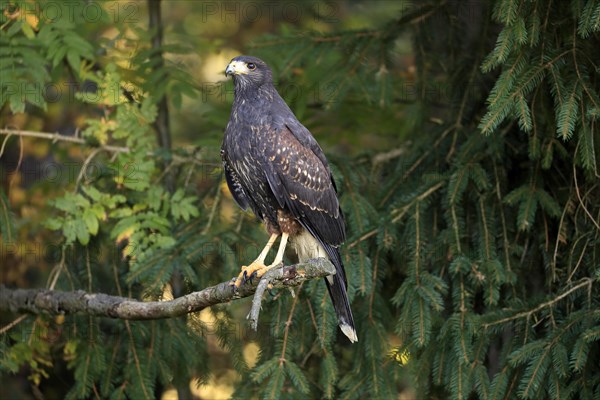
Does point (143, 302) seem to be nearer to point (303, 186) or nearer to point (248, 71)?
point (303, 186)

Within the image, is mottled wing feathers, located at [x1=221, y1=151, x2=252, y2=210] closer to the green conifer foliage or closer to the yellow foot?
the green conifer foliage

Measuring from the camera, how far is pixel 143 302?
4.78 metres

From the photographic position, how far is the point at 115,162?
6121mm

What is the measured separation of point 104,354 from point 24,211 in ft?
8.36

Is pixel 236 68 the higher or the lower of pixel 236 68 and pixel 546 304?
the higher

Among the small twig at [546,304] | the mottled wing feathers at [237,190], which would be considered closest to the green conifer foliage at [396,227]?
the small twig at [546,304]

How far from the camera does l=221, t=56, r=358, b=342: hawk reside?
5.16m

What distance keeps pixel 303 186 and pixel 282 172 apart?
17 cm

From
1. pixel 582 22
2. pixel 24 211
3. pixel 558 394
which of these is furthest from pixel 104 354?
pixel 582 22

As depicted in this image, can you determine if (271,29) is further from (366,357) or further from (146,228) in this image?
(366,357)

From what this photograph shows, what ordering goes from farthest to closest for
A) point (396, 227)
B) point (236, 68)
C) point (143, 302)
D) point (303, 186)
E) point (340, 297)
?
point (396, 227)
point (236, 68)
point (303, 186)
point (340, 297)
point (143, 302)

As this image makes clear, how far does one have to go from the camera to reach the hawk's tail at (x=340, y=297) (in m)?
5.06

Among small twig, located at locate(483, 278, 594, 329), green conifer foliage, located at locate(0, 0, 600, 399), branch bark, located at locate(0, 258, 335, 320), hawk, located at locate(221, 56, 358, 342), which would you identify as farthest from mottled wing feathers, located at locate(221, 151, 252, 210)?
small twig, located at locate(483, 278, 594, 329)

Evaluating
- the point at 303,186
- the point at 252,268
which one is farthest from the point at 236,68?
the point at 252,268
